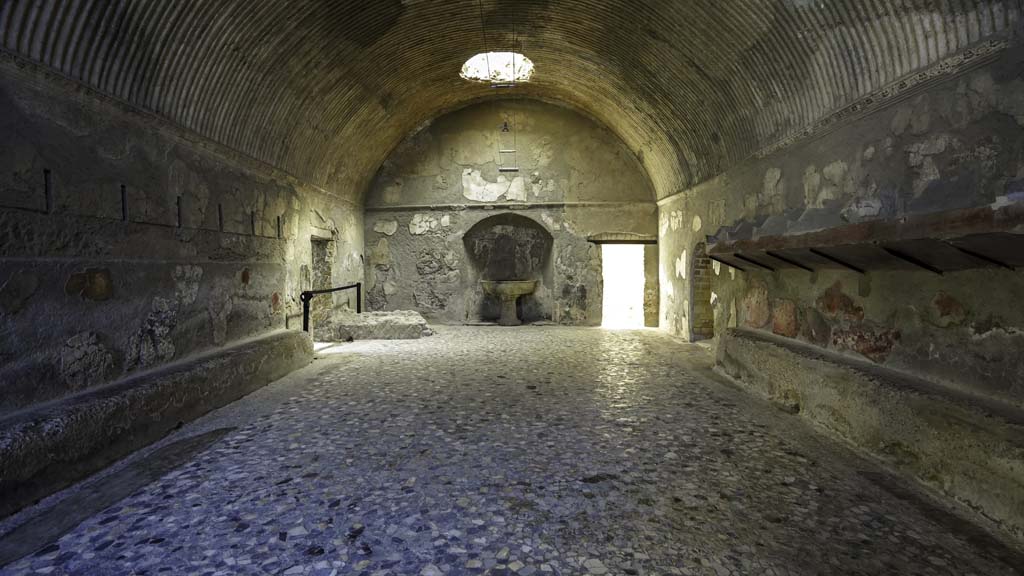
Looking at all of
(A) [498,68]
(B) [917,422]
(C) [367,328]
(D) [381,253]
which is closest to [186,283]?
(C) [367,328]

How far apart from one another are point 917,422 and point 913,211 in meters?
1.67

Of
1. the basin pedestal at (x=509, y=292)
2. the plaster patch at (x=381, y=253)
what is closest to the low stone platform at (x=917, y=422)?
the basin pedestal at (x=509, y=292)

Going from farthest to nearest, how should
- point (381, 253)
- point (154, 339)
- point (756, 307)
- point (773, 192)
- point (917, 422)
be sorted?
point (381, 253)
point (756, 307)
point (773, 192)
point (154, 339)
point (917, 422)

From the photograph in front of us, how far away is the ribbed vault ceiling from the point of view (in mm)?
4285

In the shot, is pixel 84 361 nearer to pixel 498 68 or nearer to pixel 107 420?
pixel 107 420

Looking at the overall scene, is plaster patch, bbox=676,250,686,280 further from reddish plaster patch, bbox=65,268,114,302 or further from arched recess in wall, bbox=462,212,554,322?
reddish plaster patch, bbox=65,268,114,302

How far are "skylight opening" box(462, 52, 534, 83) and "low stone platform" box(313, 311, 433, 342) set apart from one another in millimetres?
5125

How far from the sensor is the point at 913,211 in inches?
170

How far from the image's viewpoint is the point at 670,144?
10250mm

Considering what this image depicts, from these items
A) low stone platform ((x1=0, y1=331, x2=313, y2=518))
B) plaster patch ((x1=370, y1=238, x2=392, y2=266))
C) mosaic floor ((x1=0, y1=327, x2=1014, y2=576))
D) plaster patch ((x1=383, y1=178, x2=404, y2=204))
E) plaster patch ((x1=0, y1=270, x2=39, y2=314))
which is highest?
plaster patch ((x1=383, y1=178, x2=404, y2=204))

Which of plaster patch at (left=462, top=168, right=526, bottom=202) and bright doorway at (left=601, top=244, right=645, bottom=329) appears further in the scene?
bright doorway at (left=601, top=244, right=645, bottom=329)

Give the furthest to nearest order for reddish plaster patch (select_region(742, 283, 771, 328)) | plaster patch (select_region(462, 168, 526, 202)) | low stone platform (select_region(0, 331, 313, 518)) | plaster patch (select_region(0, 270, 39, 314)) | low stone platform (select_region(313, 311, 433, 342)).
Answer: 1. plaster patch (select_region(462, 168, 526, 202))
2. low stone platform (select_region(313, 311, 433, 342))
3. reddish plaster patch (select_region(742, 283, 771, 328))
4. plaster patch (select_region(0, 270, 39, 314))
5. low stone platform (select_region(0, 331, 313, 518))

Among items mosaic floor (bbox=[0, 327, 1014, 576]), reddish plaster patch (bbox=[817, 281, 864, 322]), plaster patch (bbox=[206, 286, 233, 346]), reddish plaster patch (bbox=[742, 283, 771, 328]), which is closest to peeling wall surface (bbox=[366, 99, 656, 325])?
reddish plaster patch (bbox=[742, 283, 771, 328])

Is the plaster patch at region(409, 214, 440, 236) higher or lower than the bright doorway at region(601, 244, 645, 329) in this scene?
higher
